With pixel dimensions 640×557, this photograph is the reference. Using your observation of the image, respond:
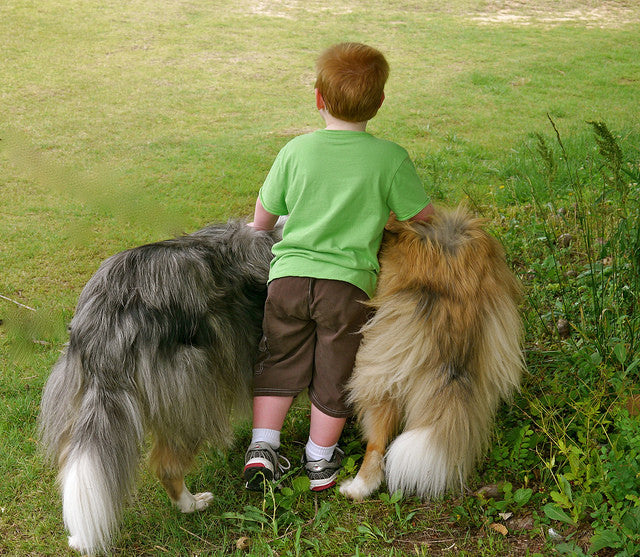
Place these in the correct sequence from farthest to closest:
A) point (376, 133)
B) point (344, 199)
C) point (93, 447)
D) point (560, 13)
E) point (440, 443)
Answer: point (560, 13)
point (376, 133)
point (344, 199)
point (440, 443)
point (93, 447)

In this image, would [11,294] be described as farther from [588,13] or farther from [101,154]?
[588,13]

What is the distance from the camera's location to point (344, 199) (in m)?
2.54

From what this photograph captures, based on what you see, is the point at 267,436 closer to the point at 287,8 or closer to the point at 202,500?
the point at 202,500

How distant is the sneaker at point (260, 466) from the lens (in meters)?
2.64

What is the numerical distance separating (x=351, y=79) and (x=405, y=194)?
0.48 meters

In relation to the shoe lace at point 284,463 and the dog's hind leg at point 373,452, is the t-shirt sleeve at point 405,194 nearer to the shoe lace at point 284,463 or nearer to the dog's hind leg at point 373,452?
the dog's hind leg at point 373,452

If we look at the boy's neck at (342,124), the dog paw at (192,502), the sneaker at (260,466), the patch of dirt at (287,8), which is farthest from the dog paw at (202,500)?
the patch of dirt at (287,8)

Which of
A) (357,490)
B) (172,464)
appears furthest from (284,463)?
(172,464)

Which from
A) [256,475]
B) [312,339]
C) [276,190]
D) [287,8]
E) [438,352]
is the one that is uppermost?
[287,8]

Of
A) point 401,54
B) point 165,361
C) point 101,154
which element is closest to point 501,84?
point 401,54

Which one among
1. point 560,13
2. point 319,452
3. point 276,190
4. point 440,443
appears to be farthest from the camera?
point 560,13

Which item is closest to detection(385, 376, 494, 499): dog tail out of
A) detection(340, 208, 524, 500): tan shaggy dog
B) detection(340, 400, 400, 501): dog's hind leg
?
detection(340, 208, 524, 500): tan shaggy dog

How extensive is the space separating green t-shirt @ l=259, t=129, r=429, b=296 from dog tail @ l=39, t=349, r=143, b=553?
77 centimetres

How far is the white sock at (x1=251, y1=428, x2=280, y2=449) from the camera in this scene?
274cm
